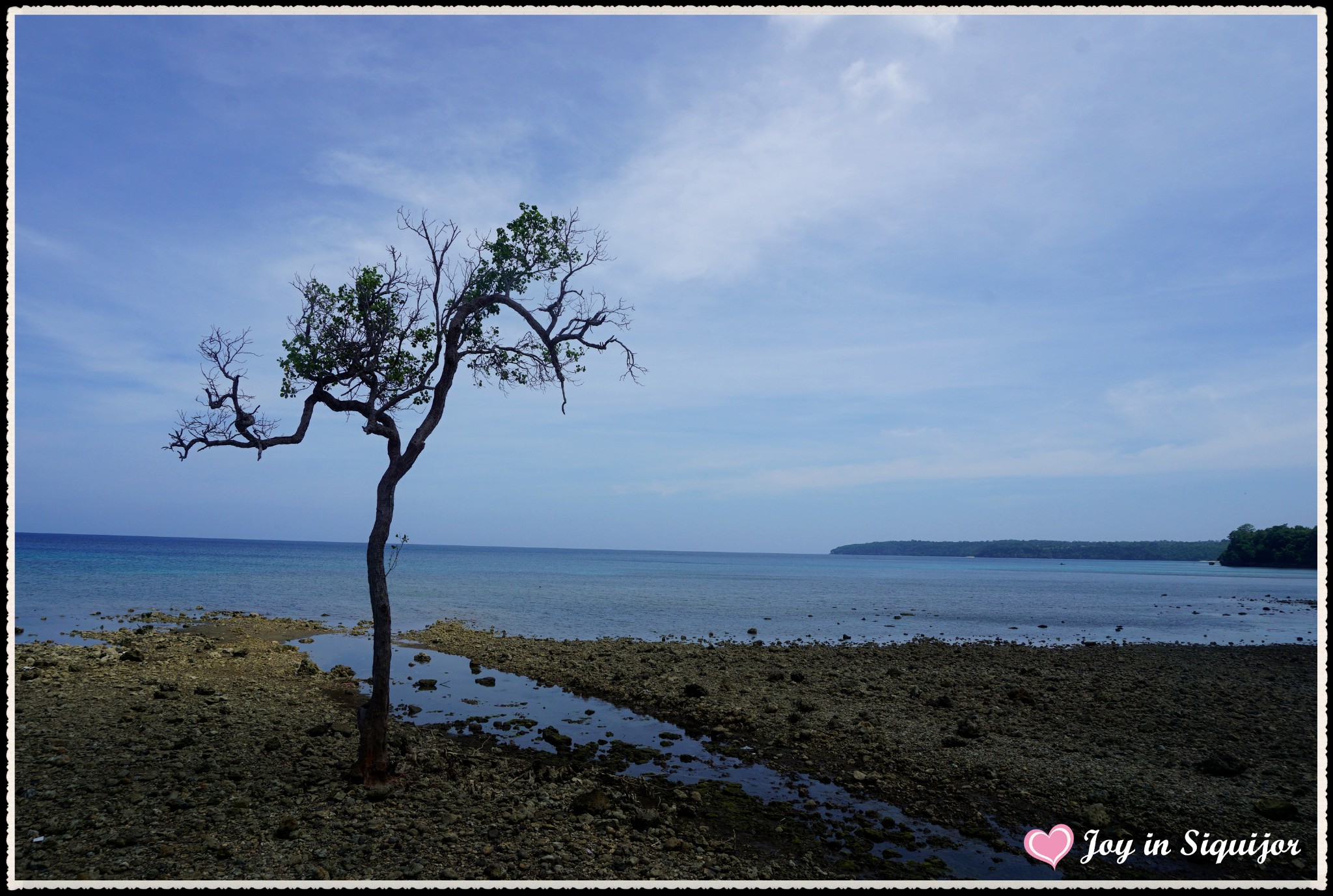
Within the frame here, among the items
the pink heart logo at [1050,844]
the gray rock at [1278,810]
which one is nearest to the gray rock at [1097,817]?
the pink heart logo at [1050,844]

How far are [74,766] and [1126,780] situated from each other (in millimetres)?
17695

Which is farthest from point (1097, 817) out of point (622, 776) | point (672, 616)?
point (672, 616)

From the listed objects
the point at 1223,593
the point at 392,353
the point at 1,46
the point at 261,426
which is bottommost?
the point at 1223,593

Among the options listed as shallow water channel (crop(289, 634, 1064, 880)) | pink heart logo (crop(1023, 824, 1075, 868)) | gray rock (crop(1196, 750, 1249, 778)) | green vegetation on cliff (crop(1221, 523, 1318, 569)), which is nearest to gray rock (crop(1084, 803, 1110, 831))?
pink heart logo (crop(1023, 824, 1075, 868))

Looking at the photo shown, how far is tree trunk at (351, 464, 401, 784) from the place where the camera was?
10.8m

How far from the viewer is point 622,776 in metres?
12.7

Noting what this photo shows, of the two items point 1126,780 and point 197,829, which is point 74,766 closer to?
Answer: point 197,829

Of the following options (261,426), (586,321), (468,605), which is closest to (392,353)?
(261,426)

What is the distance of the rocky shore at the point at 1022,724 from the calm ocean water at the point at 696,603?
31.0 ft

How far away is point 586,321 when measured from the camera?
39.9ft

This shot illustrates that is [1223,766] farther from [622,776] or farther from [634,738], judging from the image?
[634,738]

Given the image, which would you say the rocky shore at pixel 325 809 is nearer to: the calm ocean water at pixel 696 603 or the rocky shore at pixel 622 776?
the rocky shore at pixel 622 776

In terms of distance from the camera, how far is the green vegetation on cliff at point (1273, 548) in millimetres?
131375

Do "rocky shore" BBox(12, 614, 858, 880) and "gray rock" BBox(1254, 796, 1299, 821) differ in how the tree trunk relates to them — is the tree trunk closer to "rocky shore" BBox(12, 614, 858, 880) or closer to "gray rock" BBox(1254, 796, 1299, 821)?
"rocky shore" BBox(12, 614, 858, 880)
